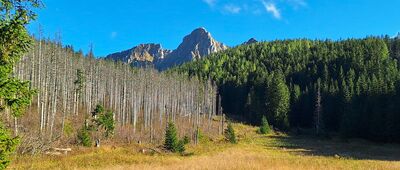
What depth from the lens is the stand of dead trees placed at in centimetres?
5328

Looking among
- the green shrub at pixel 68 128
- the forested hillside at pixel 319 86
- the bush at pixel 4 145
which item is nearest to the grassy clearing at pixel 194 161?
the forested hillside at pixel 319 86

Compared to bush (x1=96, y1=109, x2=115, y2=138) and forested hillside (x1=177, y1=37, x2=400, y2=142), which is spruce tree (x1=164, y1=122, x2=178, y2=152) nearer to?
bush (x1=96, y1=109, x2=115, y2=138)

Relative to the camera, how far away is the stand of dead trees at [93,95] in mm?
53281

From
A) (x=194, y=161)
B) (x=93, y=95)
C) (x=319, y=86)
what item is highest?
(x=319, y=86)

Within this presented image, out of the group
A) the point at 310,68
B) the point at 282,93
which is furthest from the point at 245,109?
the point at 310,68

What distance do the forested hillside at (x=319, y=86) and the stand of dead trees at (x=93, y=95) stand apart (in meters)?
18.1

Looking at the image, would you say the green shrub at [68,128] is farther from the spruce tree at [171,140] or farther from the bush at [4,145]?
the bush at [4,145]

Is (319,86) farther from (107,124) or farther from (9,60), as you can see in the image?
(9,60)

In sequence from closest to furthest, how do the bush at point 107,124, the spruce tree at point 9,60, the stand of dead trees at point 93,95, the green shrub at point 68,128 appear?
1. the spruce tree at point 9,60
2. the bush at point 107,124
3. the green shrub at point 68,128
4. the stand of dead trees at point 93,95

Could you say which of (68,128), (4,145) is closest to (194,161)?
(4,145)

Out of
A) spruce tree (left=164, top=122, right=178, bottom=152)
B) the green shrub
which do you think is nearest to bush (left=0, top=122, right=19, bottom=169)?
spruce tree (left=164, top=122, right=178, bottom=152)

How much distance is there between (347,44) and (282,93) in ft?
286

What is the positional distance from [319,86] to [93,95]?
207ft

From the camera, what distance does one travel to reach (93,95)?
245 feet
